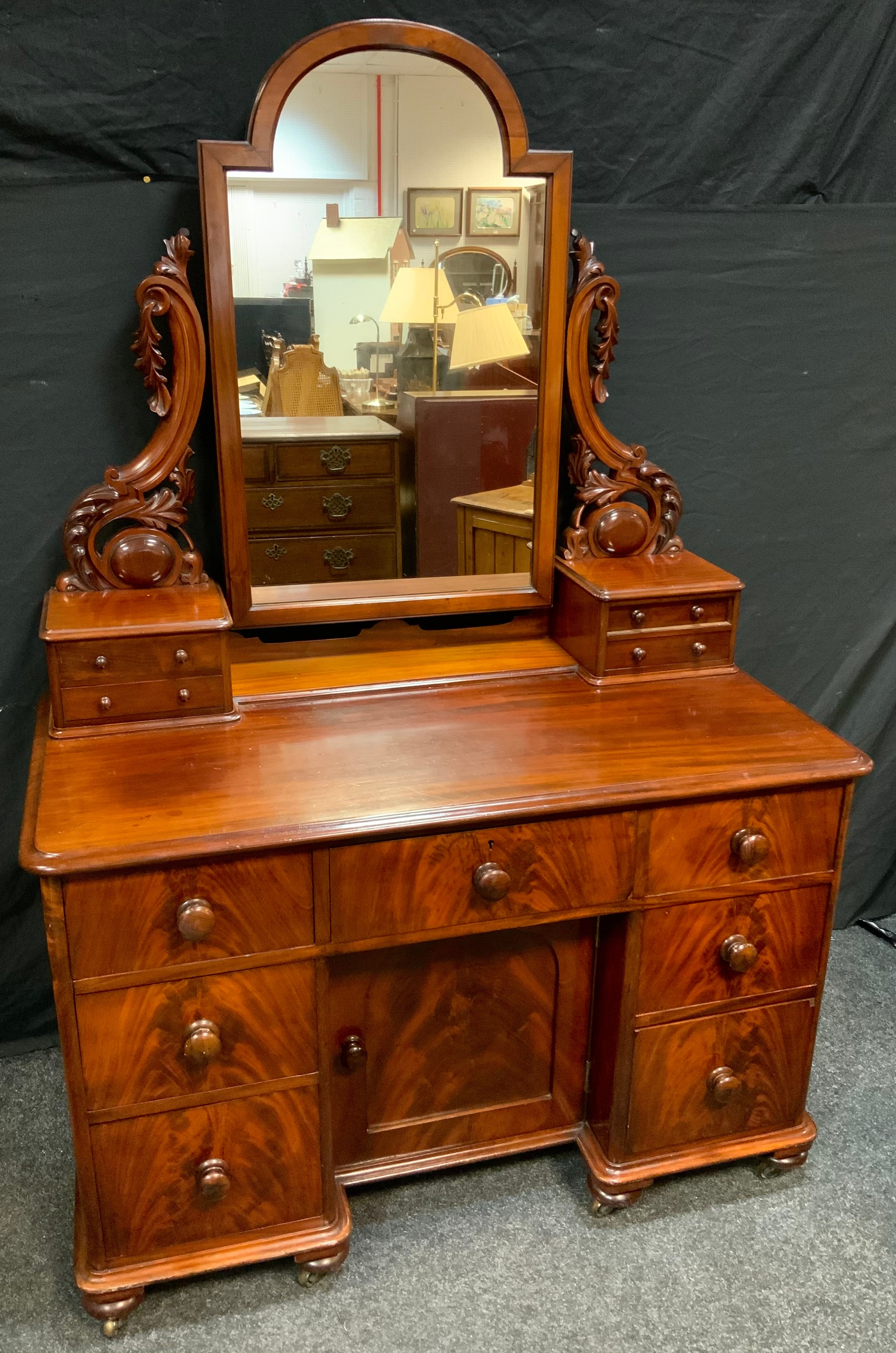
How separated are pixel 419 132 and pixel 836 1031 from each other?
6.09 feet

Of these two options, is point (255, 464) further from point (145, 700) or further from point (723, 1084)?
point (723, 1084)

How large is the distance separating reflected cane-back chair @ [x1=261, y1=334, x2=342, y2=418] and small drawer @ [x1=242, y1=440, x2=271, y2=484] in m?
0.06

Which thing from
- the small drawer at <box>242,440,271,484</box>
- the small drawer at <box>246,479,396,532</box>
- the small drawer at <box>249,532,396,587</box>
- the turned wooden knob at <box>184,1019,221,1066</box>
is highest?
the small drawer at <box>242,440,271,484</box>

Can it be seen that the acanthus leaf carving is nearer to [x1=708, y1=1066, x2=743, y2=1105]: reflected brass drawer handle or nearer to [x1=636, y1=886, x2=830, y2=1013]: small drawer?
[x1=636, y1=886, x2=830, y2=1013]: small drawer

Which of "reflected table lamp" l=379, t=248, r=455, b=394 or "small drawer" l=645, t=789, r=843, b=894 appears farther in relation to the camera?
"reflected table lamp" l=379, t=248, r=455, b=394

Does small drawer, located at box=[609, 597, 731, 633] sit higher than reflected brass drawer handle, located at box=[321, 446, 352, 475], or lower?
lower

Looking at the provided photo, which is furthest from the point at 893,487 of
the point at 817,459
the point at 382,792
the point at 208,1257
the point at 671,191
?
the point at 208,1257

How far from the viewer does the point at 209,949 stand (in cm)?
148

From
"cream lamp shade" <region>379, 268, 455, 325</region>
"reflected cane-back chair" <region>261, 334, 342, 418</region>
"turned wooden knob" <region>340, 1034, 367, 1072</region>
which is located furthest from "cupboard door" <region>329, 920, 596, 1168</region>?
"cream lamp shade" <region>379, 268, 455, 325</region>

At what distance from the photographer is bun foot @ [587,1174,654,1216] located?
5.85 ft

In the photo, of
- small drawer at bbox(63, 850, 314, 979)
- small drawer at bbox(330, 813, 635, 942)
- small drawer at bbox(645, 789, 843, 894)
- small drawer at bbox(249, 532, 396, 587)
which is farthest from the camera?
small drawer at bbox(249, 532, 396, 587)

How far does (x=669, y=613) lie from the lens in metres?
1.89

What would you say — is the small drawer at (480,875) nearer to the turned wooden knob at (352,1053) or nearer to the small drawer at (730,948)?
the small drawer at (730,948)

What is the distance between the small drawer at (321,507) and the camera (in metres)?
1.79
